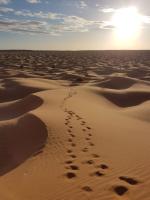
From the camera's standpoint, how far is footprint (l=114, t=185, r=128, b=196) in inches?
172

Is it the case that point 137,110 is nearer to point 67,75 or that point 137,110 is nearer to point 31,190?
point 31,190

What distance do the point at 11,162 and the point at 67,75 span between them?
16775mm

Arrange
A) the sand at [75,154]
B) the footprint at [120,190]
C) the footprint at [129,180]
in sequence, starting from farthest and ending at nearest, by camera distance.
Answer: the footprint at [129,180] → the sand at [75,154] → the footprint at [120,190]

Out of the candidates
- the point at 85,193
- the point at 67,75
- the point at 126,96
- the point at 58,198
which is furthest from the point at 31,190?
the point at 67,75

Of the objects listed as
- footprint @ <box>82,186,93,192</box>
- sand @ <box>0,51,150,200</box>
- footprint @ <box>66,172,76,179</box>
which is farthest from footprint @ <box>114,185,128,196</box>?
footprint @ <box>66,172,76,179</box>

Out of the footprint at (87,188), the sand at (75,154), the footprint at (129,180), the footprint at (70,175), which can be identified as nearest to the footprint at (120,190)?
the sand at (75,154)

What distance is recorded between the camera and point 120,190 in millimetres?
4445

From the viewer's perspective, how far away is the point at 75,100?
11.3 meters

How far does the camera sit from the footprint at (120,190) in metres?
4.38

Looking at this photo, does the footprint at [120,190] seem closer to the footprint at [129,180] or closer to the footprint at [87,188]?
the footprint at [129,180]

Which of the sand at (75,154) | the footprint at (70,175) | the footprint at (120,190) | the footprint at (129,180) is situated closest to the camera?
the footprint at (120,190)

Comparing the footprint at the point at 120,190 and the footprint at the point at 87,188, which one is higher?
the footprint at the point at 120,190

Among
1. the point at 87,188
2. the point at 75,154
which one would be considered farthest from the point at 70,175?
the point at 75,154

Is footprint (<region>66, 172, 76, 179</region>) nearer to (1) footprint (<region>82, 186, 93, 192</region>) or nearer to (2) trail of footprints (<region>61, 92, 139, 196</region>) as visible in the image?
(2) trail of footprints (<region>61, 92, 139, 196</region>)
